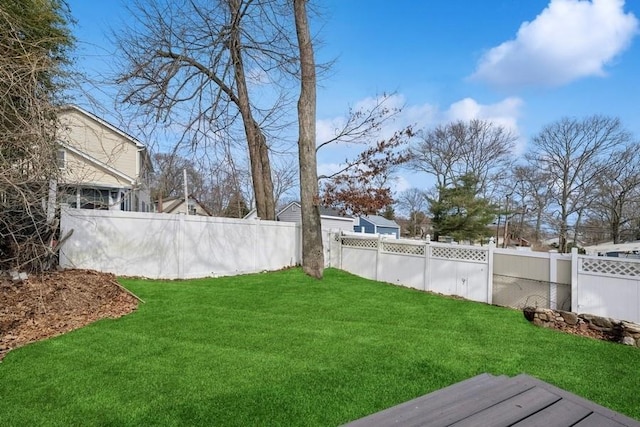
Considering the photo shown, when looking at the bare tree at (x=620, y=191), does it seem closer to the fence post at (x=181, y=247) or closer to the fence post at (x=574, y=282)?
the fence post at (x=574, y=282)

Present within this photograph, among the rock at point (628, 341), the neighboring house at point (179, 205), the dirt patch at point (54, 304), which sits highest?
the neighboring house at point (179, 205)

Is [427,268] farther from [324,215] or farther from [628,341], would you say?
[324,215]

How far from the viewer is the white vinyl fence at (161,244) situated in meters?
7.54

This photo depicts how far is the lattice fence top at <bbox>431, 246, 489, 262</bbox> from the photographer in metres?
8.23

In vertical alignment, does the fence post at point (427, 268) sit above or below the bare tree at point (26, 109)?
below

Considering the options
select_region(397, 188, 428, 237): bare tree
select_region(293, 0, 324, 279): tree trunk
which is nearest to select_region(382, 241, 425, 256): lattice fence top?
select_region(293, 0, 324, 279): tree trunk

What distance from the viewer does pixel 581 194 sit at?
3044cm

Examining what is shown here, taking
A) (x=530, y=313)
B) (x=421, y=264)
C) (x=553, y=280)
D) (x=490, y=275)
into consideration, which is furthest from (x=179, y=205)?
(x=530, y=313)

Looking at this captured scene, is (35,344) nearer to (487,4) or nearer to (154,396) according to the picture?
(154,396)

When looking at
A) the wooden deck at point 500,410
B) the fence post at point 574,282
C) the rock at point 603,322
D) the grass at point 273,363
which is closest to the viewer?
the wooden deck at point 500,410

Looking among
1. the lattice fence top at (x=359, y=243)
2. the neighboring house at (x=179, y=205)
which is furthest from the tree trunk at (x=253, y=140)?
the neighboring house at (x=179, y=205)

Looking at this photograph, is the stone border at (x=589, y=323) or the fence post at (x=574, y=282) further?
the fence post at (x=574, y=282)

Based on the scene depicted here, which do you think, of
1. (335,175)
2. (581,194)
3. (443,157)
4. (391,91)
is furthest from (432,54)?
(581,194)

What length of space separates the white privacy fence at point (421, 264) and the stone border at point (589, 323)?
1860 millimetres
